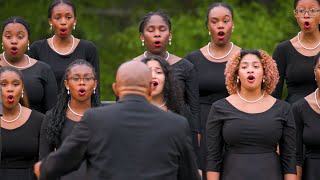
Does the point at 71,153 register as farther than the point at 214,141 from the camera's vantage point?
No

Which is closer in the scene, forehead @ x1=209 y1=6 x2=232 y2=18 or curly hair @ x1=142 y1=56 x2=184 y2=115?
curly hair @ x1=142 y1=56 x2=184 y2=115

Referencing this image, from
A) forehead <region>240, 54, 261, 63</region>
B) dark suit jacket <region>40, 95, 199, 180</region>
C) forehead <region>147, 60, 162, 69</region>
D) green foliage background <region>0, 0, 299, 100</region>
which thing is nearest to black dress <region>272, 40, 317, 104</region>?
forehead <region>240, 54, 261, 63</region>

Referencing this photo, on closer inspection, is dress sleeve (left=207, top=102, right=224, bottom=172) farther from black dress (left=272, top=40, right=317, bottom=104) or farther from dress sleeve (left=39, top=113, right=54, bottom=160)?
black dress (left=272, top=40, right=317, bottom=104)

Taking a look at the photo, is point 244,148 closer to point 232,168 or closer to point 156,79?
point 232,168

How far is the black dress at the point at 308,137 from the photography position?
35.8ft

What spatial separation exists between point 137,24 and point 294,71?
8.99 meters

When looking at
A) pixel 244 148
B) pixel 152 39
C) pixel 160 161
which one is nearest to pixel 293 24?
pixel 152 39

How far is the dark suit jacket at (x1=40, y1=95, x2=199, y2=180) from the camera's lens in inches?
338

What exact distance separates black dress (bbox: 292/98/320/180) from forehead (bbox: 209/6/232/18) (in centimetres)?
143

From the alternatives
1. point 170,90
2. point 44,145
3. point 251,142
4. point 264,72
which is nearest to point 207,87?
point 170,90

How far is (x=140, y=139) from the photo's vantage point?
8.59 meters

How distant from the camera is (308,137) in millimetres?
10914

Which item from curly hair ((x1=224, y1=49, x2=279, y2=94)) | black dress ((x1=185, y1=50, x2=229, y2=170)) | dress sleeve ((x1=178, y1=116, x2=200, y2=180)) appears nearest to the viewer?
dress sleeve ((x1=178, y1=116, x2=200, y2=180))

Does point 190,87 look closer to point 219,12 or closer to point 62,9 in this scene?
point 219,12
